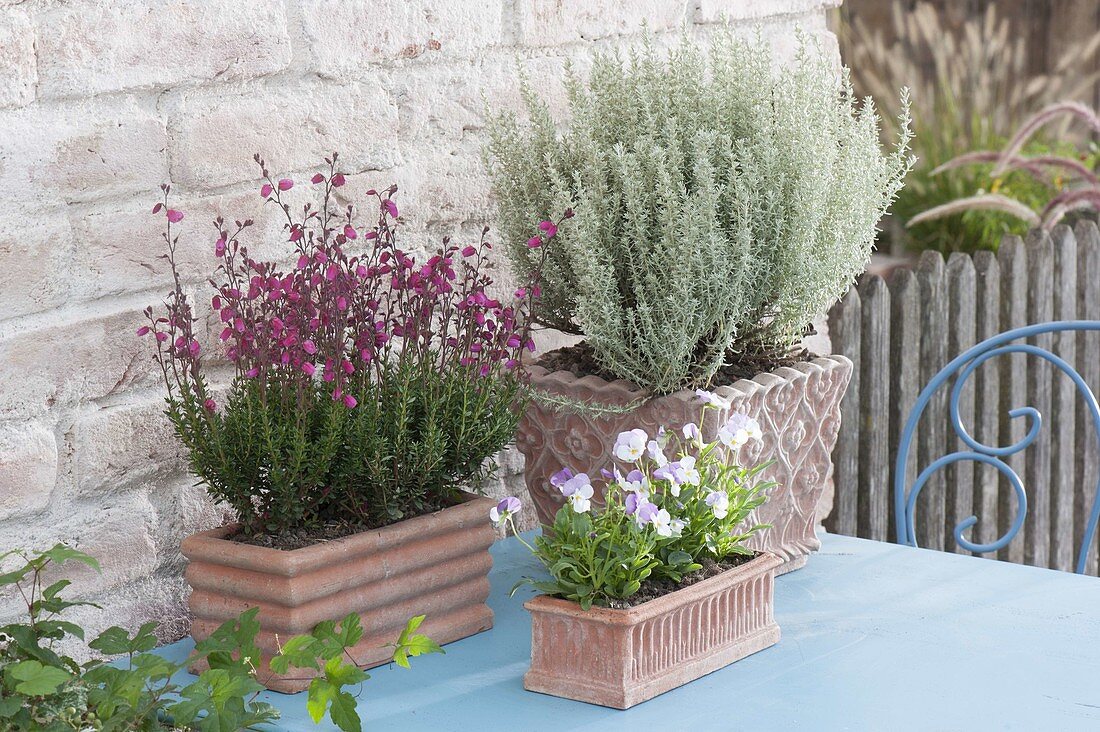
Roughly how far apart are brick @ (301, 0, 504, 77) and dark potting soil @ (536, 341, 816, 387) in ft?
1.64

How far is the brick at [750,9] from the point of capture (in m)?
2.40

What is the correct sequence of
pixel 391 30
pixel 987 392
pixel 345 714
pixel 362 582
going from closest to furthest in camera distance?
pixel 345 714
pixel 362 582
pixel 391 30
pixel 987 392

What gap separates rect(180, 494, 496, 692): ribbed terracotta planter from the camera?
154 cm

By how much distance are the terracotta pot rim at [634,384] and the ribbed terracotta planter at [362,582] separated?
0.77 ft

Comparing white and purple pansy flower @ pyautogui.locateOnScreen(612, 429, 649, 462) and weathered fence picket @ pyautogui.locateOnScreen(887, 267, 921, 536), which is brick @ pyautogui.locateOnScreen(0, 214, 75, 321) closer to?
white and purple pansy flower @ pyautogui.locateOnScreen(612, 429, 649, 462)

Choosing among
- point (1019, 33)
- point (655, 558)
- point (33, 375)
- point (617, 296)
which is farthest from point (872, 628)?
point (1019, 33)

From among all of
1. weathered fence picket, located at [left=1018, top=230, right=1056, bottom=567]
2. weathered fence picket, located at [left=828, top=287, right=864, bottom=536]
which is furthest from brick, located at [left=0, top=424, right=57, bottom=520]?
weathered fence picket, located at [left=1018, top=230, right=1056, bottom=567]

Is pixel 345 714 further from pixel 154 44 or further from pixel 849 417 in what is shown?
pixel 849 417

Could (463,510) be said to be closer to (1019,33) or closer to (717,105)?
(717,105)

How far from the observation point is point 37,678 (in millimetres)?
1278

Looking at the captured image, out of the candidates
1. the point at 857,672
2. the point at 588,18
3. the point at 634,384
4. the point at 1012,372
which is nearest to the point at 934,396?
A: the point at 1012,372

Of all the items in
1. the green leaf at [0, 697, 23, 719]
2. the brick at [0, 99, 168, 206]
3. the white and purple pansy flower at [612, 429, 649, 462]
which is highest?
the brick at [0, 99, 168, 206]

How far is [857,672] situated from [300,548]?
0.68 meters

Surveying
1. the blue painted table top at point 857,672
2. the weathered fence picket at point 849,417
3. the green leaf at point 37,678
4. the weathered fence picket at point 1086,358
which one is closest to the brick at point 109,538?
the blue painted table top at point 857,672
